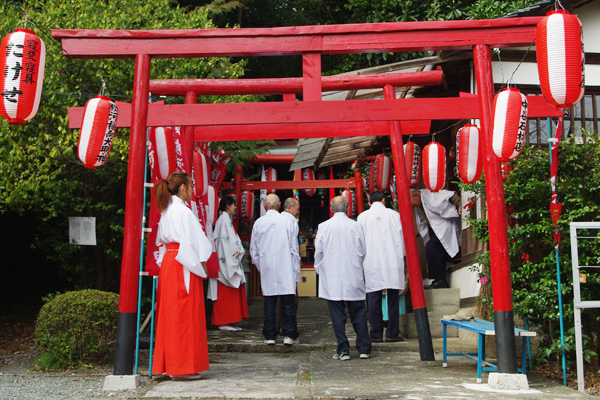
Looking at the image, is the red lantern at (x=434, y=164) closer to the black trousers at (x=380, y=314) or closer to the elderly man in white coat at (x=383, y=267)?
the elderly man in white coat at (x=383, y=267)

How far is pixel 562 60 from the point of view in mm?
5355

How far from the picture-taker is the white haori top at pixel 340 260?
7.59 meters

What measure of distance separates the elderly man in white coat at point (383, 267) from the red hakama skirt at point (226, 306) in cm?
252

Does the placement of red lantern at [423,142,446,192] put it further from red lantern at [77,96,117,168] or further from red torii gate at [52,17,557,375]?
red lantern at [77,96,117,168]

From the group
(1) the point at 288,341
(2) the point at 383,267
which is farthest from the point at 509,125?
(1) the point at 288,341

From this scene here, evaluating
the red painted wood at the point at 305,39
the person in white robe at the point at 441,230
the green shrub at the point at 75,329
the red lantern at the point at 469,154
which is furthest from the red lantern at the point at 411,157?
the green shrub at the point at 75,329

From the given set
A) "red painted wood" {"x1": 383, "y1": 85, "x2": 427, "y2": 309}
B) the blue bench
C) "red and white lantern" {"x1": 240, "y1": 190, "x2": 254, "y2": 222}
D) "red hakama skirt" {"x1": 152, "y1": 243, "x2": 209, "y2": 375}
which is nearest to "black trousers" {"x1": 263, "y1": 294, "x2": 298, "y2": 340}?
"red painted wood" {"x1": 383, "y1": 85, "x2": 427, "y2": 309}

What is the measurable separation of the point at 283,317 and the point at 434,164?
319 cm

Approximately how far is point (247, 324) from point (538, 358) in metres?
5.87

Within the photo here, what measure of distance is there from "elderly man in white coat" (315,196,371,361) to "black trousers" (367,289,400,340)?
1049 millimetres

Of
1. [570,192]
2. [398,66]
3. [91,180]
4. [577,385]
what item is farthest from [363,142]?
[577,385]

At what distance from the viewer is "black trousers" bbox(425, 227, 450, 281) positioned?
10.2 m

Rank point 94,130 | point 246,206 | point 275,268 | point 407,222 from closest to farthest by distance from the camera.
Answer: point 94,130 → point 407,222 → point 275,268 → point 246,206

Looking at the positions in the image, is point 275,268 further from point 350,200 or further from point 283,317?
point 350,200
